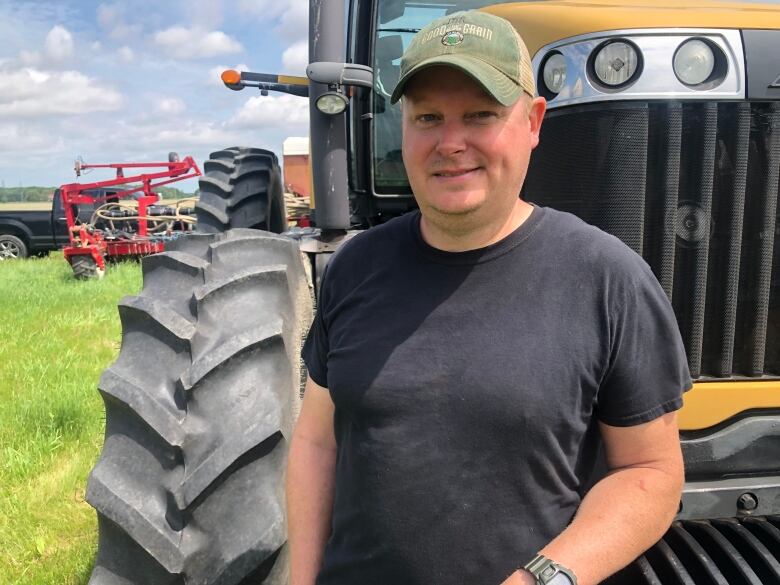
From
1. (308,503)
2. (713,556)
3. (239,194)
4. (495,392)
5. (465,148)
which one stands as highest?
(465,148)

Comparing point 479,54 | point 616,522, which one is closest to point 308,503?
point 616,522

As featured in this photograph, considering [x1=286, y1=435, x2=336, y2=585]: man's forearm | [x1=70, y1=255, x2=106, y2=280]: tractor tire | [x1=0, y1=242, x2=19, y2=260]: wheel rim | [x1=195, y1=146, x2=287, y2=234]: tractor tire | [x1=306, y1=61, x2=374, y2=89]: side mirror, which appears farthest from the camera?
[x1=0, y1=242, x2=19, y2=260]: wheel rim

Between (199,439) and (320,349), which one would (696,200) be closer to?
(320,349)

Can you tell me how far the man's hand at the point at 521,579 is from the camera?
1365 millimetres

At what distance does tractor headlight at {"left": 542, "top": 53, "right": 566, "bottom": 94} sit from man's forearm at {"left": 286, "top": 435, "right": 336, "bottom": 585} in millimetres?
1122

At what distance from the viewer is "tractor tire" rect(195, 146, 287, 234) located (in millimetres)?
3791

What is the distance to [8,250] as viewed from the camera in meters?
17.8

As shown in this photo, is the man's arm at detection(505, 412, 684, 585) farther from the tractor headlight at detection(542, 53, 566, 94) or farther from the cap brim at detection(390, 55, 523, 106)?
the tractor headlight at detection(542, 53, 566, 94)

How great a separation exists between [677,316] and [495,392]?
899 mm

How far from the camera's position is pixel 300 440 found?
5.79 ft

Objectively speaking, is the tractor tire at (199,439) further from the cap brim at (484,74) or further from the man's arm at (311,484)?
the cap brim at (484,74)

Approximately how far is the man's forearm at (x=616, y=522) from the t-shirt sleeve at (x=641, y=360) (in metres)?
0.12

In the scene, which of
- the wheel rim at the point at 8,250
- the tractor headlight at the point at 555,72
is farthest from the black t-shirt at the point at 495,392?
the wheel rim at the point at 8,250

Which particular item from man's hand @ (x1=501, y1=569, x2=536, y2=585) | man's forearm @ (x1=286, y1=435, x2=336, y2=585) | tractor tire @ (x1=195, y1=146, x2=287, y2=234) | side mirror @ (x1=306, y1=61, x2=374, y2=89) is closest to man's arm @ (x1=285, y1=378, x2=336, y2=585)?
man's forearm @ (x1=286, y1=435, x2=336, y2=585)
